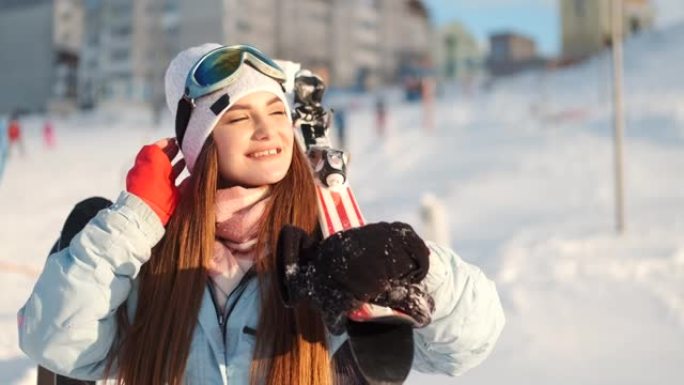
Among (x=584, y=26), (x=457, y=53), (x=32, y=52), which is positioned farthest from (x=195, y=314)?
(x=457, y=53)

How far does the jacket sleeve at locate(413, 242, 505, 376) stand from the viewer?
1546mm

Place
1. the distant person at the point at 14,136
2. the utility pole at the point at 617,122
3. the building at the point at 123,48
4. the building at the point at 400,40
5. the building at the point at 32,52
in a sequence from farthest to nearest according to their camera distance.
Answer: the building at the point at 400,40, the building at the point at 123,48, the building at the point at 32,52, the distant person at the point at 14,136, the utility pole at the point at 617,122

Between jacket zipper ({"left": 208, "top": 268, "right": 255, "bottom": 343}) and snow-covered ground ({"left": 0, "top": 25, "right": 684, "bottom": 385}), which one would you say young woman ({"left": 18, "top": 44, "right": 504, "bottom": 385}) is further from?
snow-covered ground ({"left": 0, "top": 25, "right": 684, "bottom": 385})

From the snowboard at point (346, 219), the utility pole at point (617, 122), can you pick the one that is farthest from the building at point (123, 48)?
the snowboard at point (346, 219)

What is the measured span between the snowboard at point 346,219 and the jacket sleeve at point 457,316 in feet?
0.44

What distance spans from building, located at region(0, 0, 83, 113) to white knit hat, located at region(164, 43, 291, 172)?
48.5 metres

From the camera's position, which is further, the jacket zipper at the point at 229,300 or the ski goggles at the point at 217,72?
the ski goggles at the point at 217,72

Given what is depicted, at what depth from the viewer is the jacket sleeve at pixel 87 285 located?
5.10ft

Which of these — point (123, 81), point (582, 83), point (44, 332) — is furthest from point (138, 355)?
point (123, 81)

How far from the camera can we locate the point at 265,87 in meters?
1.83

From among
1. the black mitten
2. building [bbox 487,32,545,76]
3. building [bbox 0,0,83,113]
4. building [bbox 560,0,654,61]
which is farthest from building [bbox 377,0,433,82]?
the black mitten

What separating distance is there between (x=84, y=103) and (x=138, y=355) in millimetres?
53505

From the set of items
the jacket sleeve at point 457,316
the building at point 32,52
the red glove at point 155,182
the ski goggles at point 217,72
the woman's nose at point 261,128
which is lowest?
the jacket sleeve at point 457,316

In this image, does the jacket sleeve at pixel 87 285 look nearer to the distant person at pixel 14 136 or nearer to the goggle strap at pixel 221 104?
the goggle strap at pixel 221 104
